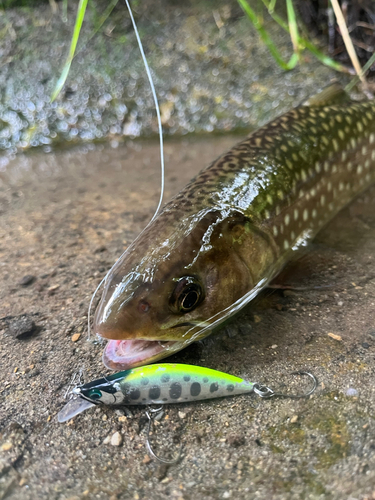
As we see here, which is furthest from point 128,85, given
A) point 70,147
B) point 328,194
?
point 328,194

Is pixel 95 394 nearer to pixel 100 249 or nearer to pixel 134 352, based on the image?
pixel 134 352

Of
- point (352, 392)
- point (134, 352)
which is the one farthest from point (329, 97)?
point (134, 352)

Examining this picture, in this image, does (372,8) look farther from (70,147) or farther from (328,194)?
(70,147)

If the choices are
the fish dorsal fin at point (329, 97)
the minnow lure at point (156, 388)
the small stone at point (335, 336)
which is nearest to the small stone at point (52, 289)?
the minnow lure at point (156, 388)

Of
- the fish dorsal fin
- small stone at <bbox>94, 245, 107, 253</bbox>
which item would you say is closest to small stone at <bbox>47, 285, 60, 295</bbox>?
small stone at <bbox>94, 245, 107, 253</bbox>

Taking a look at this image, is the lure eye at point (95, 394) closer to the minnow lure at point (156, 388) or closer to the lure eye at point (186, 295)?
the minnow lure at point (156, 388)

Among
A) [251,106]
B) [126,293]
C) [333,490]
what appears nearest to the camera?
[333,490]
